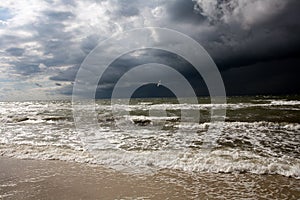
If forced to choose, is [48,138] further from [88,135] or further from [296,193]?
[296,193]

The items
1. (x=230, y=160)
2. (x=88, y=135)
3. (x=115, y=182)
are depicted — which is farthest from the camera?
(x=88, y=135)

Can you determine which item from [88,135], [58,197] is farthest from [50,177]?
[88,135]

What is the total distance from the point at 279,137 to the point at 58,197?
11060mm

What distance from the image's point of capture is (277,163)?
7.79 metres

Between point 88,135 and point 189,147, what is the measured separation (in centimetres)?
593

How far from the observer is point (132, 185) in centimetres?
611

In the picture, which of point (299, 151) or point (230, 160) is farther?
point (299, 151)

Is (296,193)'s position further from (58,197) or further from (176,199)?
(58,197)

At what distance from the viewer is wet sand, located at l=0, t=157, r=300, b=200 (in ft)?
18.0

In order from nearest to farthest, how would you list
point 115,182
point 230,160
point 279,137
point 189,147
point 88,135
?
point 115,182
point 230,160
point 189,147
point 279,137
point 88,135

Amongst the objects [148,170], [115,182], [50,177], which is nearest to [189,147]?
[148,170]

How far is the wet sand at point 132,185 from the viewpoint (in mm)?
5484

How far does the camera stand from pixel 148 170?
24.5 ft

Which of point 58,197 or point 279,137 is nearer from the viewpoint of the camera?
point 58,197
